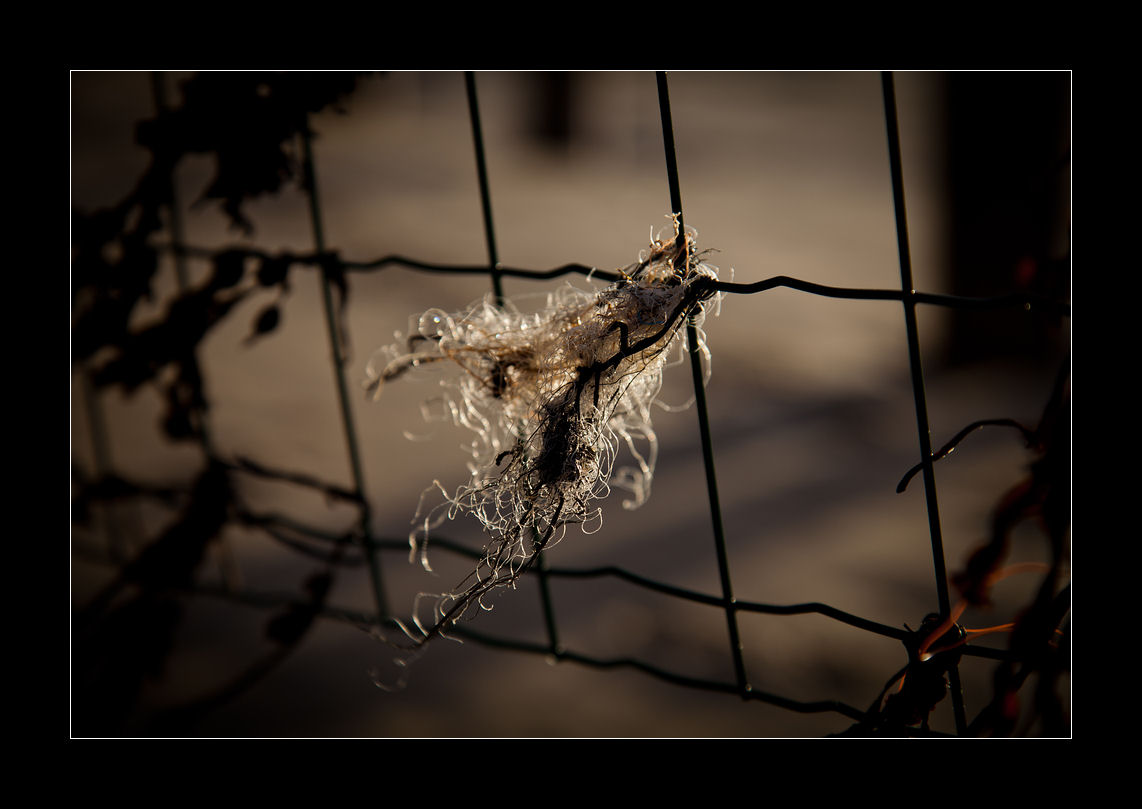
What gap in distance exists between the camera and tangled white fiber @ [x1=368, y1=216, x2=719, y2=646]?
499 millimetres

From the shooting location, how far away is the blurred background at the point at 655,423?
1062 millimetres

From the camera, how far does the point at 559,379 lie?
0.54m

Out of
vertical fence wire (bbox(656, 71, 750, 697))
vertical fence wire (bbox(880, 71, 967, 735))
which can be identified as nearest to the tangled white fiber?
vertical fence wire (bbox(656, 71, 750, 697))

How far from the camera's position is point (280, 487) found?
1.97m

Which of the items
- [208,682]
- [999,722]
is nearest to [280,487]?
[208,682]

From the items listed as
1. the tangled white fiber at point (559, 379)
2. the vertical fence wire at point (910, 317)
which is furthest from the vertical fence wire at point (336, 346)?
the vertical fence wire at point (910, 317)

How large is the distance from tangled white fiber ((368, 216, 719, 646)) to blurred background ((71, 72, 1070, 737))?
0.08 m

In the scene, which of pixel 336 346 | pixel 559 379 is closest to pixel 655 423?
pixel 336 346

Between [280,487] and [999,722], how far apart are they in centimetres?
179

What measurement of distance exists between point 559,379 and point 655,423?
174 cm

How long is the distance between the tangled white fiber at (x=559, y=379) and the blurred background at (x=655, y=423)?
0.08m

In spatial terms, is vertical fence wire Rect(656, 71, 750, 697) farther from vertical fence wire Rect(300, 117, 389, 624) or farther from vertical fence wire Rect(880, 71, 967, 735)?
vertical fence wire Rect(300, 117, 389, 624)

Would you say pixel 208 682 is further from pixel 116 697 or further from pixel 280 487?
pixel 280 487
